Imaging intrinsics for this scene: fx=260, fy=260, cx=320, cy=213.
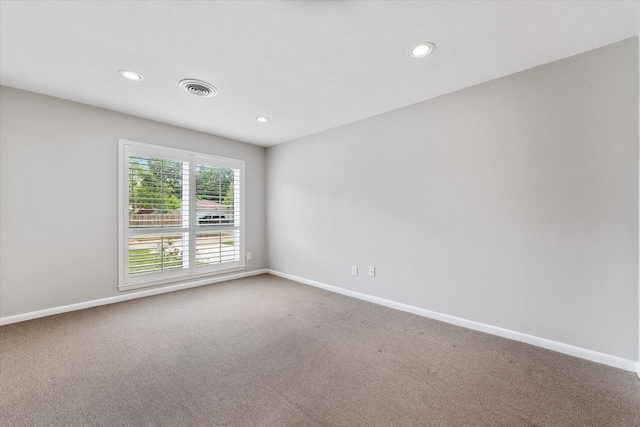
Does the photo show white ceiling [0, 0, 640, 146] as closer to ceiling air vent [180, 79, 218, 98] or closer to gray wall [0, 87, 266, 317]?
ceiling air vent [180, 79, 218, 98]

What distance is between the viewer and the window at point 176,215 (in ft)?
11.2

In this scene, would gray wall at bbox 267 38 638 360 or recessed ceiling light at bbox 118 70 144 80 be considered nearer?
gray wall at bbox 267 38 638 360

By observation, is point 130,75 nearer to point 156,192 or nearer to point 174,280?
point 156,192

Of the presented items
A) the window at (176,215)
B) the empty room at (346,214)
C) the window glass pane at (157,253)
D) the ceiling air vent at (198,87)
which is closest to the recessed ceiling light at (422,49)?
the empty room at (346,214)

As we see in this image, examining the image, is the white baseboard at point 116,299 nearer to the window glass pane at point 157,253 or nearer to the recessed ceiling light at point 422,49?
the window glass pane at point 157,253

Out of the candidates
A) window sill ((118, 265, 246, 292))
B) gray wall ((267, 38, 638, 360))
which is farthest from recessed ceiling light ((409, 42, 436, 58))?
window sill ((118, 265, 246, 292))

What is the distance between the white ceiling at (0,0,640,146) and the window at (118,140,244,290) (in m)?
0.95

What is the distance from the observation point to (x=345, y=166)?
368cm

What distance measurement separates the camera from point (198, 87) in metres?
2.62

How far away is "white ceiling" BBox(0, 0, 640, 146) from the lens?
164 centimetres

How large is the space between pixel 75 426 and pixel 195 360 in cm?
73

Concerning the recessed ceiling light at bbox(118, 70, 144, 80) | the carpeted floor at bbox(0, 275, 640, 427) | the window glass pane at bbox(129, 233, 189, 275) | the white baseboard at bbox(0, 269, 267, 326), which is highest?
the recessed ceiling light at bbox(118, 70, 144, 80)

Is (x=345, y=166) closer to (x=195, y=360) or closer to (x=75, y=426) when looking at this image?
(x=195, y=360)

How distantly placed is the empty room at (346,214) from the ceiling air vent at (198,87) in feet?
0.10
